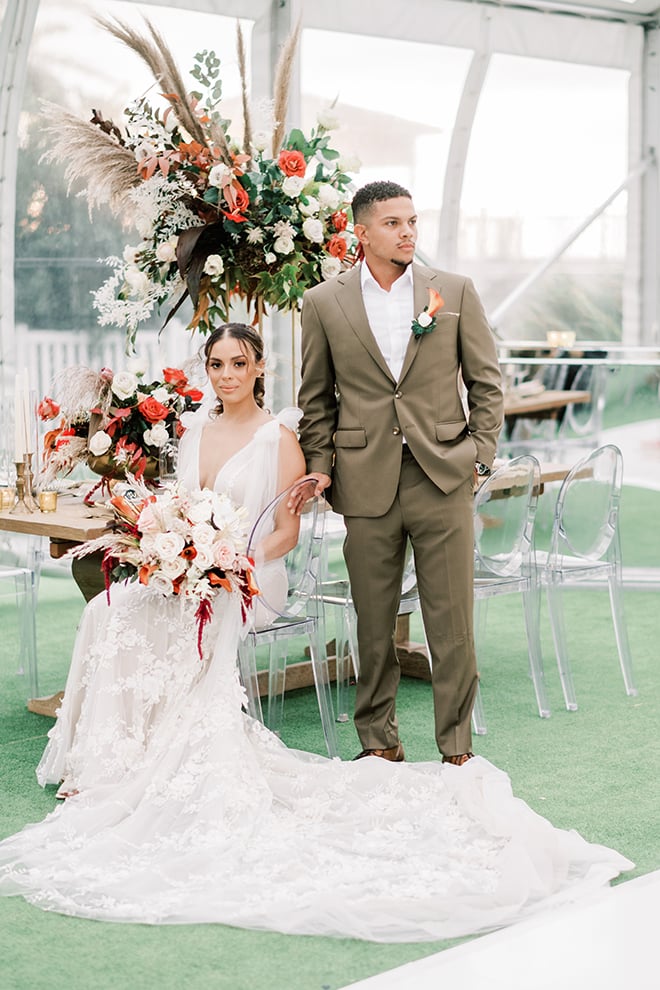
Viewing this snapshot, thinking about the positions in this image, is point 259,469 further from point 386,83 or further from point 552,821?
point 386,83

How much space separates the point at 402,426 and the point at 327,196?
135 cm

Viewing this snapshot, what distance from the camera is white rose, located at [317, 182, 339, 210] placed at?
17.3ft

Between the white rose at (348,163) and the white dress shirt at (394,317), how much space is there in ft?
3.72

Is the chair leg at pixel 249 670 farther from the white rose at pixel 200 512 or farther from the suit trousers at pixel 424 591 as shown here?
the white rose at pixel 200 512

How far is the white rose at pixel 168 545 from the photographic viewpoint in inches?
160

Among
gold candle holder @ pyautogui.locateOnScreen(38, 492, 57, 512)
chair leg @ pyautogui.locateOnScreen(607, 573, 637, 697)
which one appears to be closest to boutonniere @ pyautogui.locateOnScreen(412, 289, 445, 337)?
gold candle holder @ pyautogui.locateOnScreen(38, 492, 57, 512)

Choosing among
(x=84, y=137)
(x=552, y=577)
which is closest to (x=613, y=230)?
(x=552, y=577)

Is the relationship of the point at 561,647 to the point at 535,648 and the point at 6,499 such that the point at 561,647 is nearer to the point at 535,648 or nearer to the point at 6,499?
the point at 535,648

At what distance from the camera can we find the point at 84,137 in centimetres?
515

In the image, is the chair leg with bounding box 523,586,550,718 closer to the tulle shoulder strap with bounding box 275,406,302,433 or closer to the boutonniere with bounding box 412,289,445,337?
the tulle shoulder strap with bounding box 275,406,302,433

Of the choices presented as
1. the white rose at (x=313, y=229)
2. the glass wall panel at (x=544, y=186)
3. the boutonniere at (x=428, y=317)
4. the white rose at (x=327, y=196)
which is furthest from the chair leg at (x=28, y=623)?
the glass wall panel at (x=544, y=186)

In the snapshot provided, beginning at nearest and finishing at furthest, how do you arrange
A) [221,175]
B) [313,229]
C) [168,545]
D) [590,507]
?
[168,545] → [221,175] → [313,229] → [590,507]

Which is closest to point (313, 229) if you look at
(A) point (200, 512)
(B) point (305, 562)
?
(B) point (305, 562)

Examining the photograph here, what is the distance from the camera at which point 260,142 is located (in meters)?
5.27
